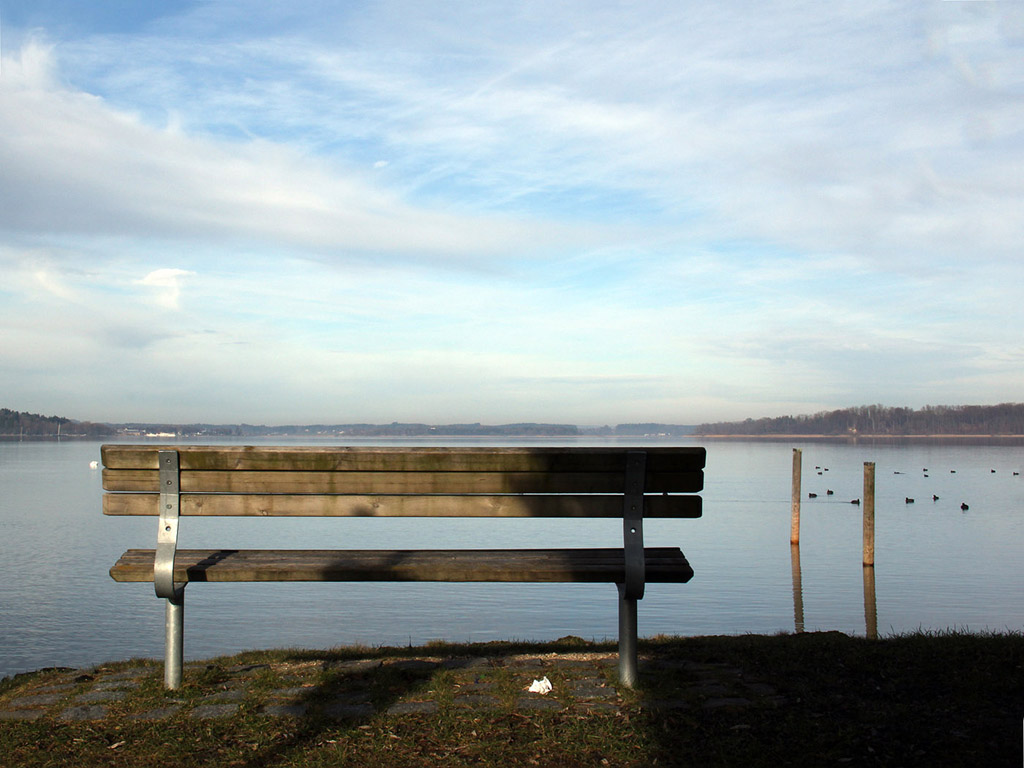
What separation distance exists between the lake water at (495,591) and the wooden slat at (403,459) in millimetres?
6395

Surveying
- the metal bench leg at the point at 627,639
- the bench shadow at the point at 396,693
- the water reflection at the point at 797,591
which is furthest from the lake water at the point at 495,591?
the metal bench leg at the point at 627,639

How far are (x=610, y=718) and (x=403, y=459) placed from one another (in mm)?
1651

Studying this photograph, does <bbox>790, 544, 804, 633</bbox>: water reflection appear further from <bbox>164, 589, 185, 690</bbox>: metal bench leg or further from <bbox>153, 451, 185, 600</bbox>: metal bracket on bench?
<bbox>153, 451, 185, 600</bbox>: metal bracket on bench

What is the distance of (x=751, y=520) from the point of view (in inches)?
1195

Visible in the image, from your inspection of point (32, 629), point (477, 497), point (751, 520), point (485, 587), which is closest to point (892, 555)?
point (751, 520)

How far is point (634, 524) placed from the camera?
4848 mm

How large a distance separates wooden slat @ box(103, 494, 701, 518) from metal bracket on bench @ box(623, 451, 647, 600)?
0.24 ft

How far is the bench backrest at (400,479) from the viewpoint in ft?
15.7

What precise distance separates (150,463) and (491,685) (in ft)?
7.25

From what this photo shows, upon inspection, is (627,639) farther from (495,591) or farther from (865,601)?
(865,601)

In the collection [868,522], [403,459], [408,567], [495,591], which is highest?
[403,459]

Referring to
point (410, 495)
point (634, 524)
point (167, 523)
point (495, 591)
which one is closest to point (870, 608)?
point (495, 591)

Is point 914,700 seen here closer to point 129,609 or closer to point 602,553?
point 602,553

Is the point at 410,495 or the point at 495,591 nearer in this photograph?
the point at 410,495
